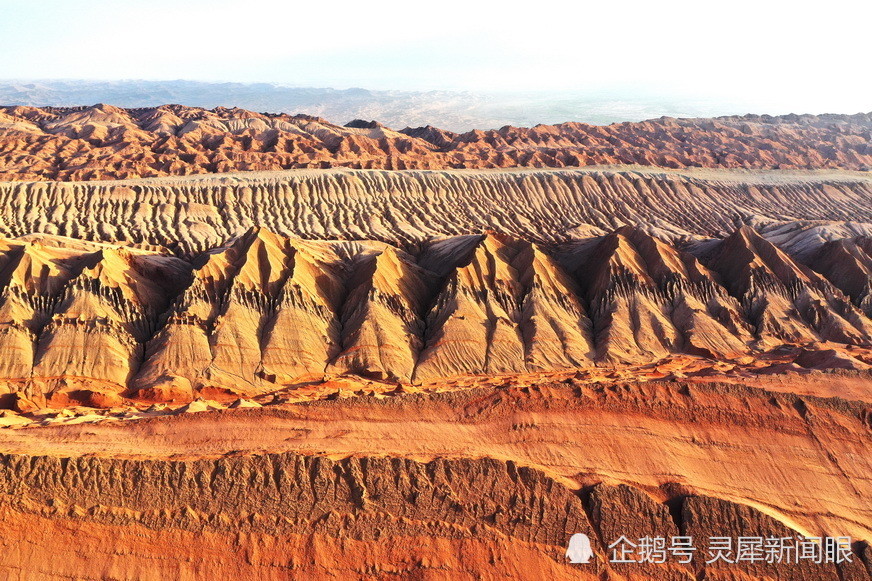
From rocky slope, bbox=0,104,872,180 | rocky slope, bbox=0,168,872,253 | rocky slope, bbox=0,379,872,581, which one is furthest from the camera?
rocky slope, bbox=0,104,872,180

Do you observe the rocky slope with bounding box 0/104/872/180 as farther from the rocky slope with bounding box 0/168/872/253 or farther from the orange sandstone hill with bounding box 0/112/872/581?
the rocky slope with bounding box 0/168/872/253

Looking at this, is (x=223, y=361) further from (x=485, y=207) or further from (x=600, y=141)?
(x=600, y=141)

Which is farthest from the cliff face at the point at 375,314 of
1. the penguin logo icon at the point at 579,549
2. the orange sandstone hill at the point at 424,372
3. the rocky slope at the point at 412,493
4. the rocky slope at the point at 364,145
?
the rocky slope at the point at 364,145

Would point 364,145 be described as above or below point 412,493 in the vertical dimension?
above

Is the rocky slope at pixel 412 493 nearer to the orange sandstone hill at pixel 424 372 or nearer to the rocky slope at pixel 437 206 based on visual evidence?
the orange sandstone hill at pixel 424 372

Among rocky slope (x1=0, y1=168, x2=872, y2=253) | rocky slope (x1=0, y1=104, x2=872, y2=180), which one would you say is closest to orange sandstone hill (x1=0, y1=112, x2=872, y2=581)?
rocky slope (x1=0, y1=168, x2=872, y2=253)

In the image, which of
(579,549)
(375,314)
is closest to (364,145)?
(375,314)

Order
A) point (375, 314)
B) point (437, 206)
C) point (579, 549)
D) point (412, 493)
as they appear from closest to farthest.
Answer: point (579, 549), point (412, 493), point (375, 314), point (437, 206)

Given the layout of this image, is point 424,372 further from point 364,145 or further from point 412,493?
point 364,145
